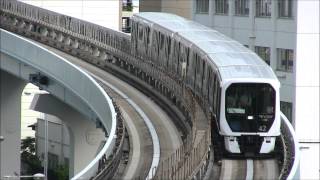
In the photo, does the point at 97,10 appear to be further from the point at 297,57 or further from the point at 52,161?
the point at 297,57

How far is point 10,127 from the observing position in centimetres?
7306

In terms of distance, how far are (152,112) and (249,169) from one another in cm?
1167

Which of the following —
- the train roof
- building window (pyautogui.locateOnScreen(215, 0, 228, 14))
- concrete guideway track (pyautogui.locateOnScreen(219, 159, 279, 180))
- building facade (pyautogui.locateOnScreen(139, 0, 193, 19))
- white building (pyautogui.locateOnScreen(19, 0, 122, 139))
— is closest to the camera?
concrete guideway track (pyautogui.locateOnScreen(219, 159, 279, 180))

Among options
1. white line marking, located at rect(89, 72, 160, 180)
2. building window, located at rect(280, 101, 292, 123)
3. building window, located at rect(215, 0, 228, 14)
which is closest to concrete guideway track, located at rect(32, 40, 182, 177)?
white line marking, located at rect(89, 72, 160, 180)

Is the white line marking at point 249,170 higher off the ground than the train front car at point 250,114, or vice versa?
the train front car at point 250,114

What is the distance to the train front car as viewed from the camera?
35312 mm

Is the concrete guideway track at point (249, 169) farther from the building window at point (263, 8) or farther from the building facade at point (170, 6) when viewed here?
the building facade at point (170, 6)

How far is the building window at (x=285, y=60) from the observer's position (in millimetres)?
46531

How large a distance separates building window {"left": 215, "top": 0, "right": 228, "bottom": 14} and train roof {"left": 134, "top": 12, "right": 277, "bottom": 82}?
4.22 metres

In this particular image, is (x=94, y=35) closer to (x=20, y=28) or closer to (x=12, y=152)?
(x=20, y=28)

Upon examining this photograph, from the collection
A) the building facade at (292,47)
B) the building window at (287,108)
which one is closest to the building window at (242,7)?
the building facade at (292,47)

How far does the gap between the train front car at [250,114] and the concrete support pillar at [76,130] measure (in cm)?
2727

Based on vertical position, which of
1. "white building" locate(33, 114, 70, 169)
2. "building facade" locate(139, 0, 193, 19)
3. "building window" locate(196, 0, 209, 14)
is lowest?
"white building" locate(33, 114, 70, 169)

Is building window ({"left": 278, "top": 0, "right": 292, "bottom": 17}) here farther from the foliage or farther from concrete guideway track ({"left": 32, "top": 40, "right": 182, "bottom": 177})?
the foliage
